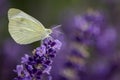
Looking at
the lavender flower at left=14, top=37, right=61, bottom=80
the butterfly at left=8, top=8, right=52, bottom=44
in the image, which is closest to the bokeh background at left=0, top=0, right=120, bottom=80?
the butterfly at left=8, top=8, right=52, bottom=44

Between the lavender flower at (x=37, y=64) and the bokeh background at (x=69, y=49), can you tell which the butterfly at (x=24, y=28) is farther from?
the bokeh background at (x=69, y=49)

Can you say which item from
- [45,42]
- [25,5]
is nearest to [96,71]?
[25,5]

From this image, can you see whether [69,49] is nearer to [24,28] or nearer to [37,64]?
[24,28]

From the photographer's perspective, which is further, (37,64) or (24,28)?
(24,28)

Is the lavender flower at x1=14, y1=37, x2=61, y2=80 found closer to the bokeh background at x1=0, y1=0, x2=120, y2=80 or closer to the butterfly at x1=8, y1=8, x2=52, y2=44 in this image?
the butterfly at x1=8, y1=8, x2=52, y2=44

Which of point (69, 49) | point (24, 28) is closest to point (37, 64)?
point (24, 28)

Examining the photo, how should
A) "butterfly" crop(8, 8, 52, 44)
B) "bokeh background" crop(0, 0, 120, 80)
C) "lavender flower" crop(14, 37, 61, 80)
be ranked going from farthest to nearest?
"bokeh background" crop(0, 0, 120, 80) → "butterfly" crop(8, 8, 52, 44) → "lavender flower" crop(14, 37, 61, 80)
